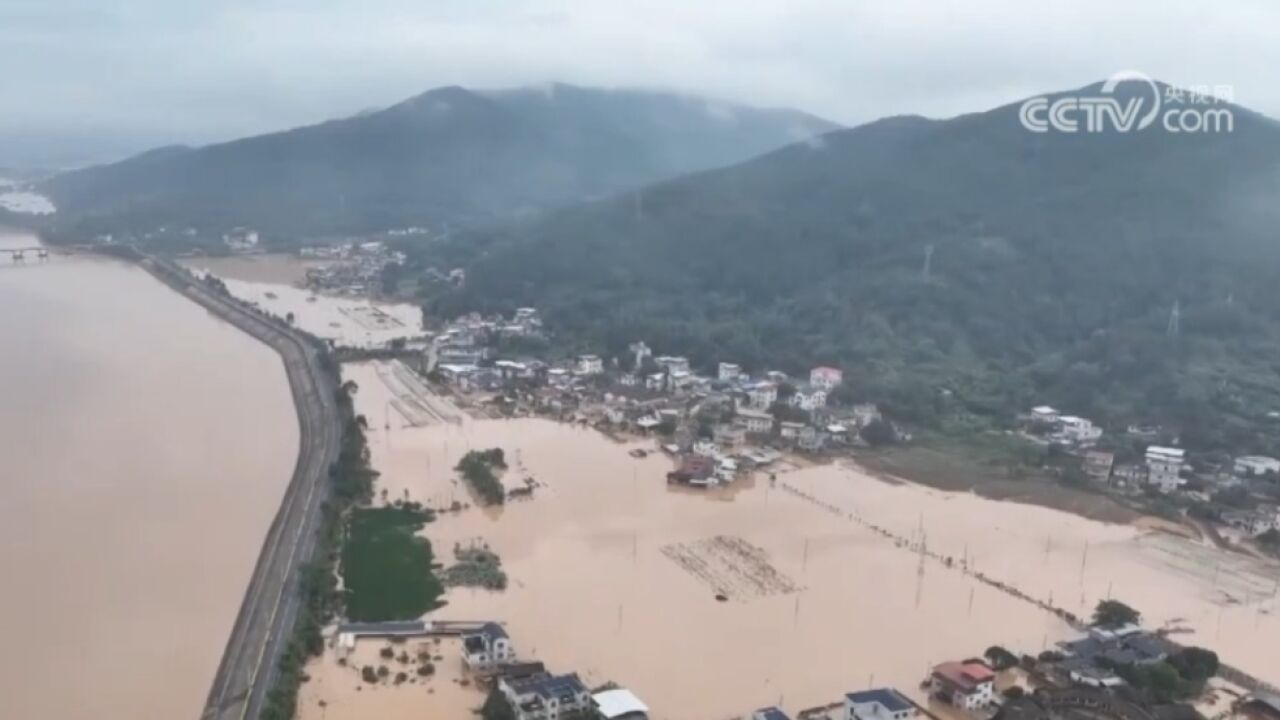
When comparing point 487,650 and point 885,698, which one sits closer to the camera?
point 885,698

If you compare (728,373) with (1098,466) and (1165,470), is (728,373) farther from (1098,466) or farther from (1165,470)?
(1165,470)

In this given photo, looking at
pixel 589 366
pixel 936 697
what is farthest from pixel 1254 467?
pixel 589 366

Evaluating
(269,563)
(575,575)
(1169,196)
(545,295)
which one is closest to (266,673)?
(269,563)

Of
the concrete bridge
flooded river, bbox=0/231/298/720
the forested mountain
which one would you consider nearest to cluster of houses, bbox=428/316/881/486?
the forested mountain

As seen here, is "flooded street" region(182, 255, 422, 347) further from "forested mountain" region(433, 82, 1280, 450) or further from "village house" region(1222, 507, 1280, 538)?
"village house" region(1222, 507, 1280, 538)

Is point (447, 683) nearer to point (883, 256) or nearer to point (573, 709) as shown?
point (573, 709)

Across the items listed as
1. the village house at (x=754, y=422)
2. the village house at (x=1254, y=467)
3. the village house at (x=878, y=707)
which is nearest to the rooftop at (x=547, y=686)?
the village house at (x=878, y=707)

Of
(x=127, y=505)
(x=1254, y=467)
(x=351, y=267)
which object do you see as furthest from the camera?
(x=351, y=267)

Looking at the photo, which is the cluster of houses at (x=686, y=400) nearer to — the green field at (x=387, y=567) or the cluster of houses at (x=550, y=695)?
the green field at (x=387, y=567)
